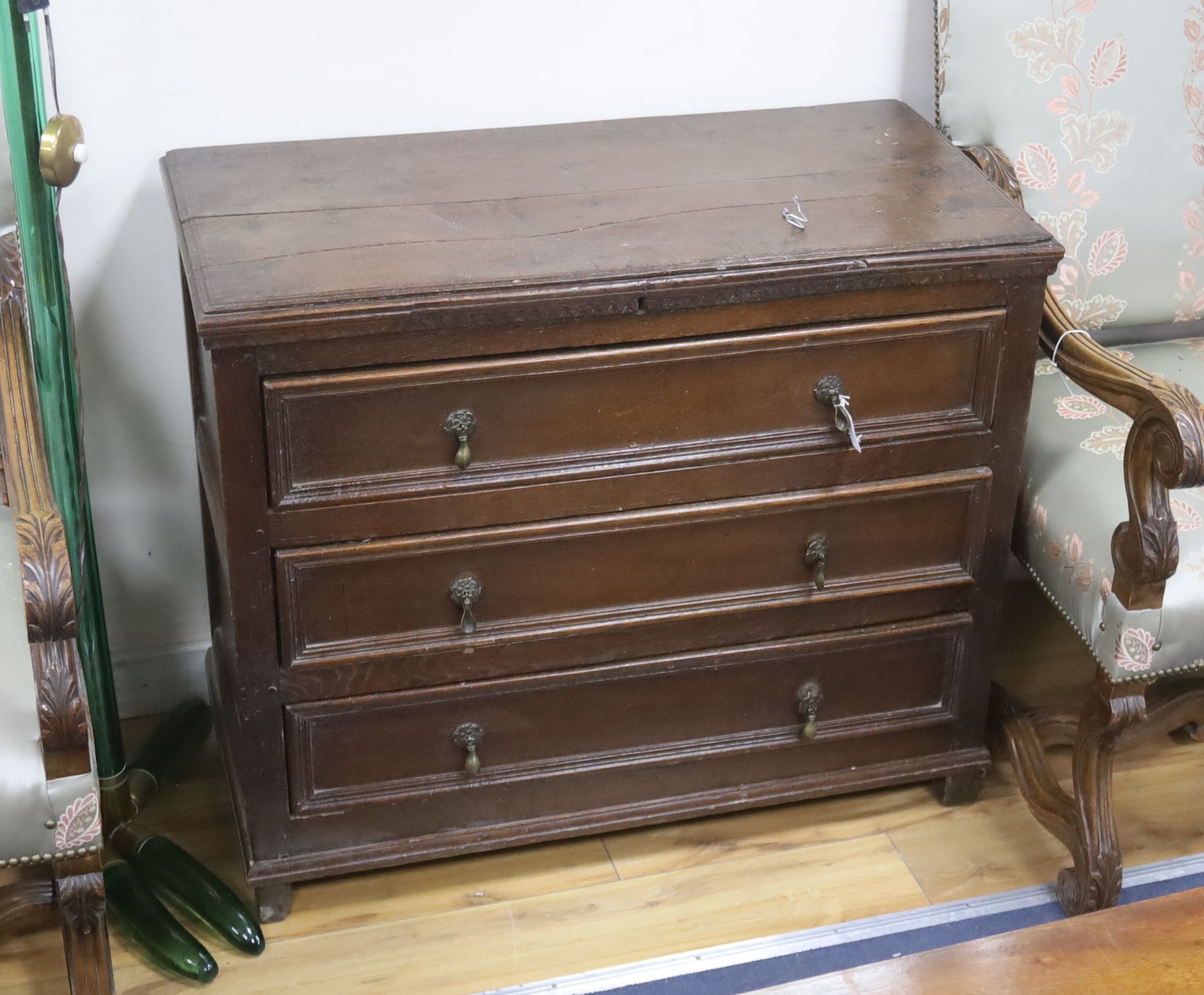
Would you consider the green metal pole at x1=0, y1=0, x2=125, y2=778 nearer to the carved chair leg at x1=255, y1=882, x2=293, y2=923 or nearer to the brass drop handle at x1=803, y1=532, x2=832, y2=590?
the carved chair leg at x1=255, y1=882, x2=293, y2=923

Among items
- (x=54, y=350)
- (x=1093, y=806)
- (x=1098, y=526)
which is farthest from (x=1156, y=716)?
(x=54, y=350)

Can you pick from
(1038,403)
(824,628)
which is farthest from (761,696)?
(1038,403)

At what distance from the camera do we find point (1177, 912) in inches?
45.9

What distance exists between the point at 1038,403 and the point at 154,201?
1151mm

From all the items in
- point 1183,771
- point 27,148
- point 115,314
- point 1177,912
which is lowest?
point 1183,771

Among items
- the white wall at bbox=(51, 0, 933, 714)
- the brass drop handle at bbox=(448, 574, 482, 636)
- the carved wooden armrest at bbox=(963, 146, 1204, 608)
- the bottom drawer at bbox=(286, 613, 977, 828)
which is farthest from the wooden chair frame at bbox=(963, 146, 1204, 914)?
the brass drop handle at bbox=(448, 574, 482, 636)

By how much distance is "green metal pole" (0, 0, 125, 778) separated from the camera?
142 cm

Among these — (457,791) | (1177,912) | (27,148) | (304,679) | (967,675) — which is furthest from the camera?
(967,675)

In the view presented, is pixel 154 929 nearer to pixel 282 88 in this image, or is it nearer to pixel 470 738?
pixel 470 738

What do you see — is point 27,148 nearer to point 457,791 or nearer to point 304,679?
point 304,679

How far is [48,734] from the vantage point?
129cm

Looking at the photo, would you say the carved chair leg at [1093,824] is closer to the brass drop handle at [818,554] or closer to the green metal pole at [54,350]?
the brass drop handle at [818,554]

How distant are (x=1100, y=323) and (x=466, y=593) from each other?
0.95 meters

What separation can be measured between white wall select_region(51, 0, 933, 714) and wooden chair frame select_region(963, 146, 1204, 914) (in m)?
0.30
